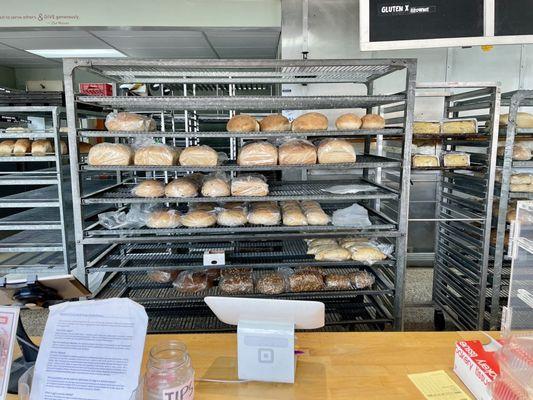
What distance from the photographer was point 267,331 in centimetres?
104

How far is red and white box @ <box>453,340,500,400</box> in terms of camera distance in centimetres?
96

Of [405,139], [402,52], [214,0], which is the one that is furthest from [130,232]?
[402,52]

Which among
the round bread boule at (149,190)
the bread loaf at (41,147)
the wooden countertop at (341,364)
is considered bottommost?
the wooden countertop at (341,364)

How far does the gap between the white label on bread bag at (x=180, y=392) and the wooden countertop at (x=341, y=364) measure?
15cm

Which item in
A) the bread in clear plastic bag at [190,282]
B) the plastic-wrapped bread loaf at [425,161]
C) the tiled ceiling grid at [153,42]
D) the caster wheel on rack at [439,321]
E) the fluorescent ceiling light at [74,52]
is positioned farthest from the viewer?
the fluorescent ceiling light at [74,52]

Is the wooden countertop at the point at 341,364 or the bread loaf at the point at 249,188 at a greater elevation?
the bread loaf at the point at 249,188

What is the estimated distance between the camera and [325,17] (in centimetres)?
375

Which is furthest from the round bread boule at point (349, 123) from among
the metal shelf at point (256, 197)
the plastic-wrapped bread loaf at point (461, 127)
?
the plastic-wrapped bread loaf at point (461, 127)

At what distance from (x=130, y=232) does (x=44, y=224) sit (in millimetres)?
1217

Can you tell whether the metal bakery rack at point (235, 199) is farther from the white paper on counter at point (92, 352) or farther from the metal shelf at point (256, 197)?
the white paper on counter at point (92, 352)

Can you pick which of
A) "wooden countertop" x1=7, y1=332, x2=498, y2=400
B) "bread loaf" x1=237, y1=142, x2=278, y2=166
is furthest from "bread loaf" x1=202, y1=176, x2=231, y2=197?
"wooden countertop" x1=7, y1=332, x2=498, y2=400

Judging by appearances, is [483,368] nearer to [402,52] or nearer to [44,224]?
[44,224]

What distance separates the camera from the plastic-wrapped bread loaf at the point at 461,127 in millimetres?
2441

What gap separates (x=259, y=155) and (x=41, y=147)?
2006mm
